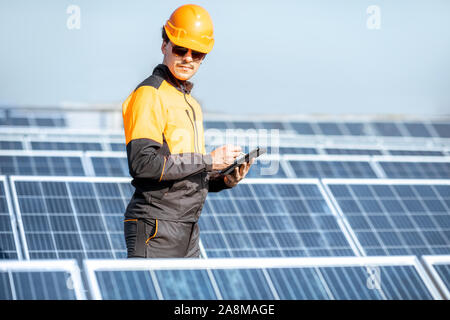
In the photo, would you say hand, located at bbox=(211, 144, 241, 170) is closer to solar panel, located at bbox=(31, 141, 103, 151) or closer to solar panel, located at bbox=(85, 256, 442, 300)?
solar panel, located at bbox=(85, 256, 442, 300)

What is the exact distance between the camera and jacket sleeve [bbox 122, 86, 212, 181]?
3.72 metres

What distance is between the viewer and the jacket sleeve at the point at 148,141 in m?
3.72

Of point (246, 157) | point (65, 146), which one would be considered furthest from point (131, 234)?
point (65, 146)

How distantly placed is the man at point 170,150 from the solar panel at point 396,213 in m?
4.43

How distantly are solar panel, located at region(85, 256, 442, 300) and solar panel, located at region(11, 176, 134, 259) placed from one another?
345cm

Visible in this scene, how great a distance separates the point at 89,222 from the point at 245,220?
1.83m

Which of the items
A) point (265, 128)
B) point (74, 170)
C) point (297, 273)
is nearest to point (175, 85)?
point (297, 273)

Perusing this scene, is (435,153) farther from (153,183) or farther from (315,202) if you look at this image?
(153,183)

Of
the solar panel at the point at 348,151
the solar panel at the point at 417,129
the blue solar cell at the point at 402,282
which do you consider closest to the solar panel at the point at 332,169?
the solar panel at the point at 348,151

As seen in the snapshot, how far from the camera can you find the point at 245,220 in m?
8.30

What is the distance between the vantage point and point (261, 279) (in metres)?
4.22

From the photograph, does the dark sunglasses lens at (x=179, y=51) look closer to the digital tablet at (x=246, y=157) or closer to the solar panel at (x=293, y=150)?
the digital tablet at (x=246, y=157)

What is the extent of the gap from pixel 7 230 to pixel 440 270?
4.77 metres

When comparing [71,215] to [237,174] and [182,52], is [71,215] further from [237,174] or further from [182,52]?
[182,52]
